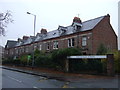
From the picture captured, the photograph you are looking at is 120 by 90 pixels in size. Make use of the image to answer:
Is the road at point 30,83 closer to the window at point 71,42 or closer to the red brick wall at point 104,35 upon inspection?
the red brick wall at point 104,35

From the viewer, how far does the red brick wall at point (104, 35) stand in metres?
32.3

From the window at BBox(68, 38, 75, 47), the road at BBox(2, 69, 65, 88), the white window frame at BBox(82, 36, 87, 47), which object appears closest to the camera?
the road at BBox(2, 69, 65, 88)

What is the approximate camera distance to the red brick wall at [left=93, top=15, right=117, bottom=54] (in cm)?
3235

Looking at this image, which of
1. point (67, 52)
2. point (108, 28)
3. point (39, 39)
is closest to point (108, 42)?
point (108, 28)

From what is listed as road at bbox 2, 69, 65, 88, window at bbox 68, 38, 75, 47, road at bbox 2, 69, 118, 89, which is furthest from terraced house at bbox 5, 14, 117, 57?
road at bbox 2, 69, 118, 89

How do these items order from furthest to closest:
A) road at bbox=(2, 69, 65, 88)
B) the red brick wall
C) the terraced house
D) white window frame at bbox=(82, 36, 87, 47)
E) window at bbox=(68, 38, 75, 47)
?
window at bbox=(68, 38, 75, 47), white window frame at bbox=(82, 36, 87, 47), the red brick wall, the terraced house, road at bbox=(2, 69, 65, 88)

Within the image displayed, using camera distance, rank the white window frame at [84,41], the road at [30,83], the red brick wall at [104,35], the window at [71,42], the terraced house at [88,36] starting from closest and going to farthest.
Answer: the road at [30,83] < the terraced house at [88,36] < the red brick wall at [104,35] < the white window frame at [84,41] < the window at [71,42]

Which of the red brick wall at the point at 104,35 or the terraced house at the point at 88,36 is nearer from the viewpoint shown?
the terraced house at the point at 88,36

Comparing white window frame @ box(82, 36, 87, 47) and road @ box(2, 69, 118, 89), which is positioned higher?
white window frame @ box(82, 36, 87, 47)

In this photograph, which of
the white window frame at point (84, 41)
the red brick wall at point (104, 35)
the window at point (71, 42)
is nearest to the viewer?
the red brick wall at point (104, 35)

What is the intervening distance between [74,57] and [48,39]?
70.3 ft

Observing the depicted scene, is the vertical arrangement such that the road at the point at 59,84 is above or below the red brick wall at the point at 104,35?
below

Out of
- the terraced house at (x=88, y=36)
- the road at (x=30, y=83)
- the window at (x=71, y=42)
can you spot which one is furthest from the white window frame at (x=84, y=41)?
the road at (x=30, y=83)

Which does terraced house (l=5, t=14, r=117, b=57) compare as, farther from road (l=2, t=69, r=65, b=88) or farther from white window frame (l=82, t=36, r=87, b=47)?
road (l=2, t=69, r=65, b=88)
